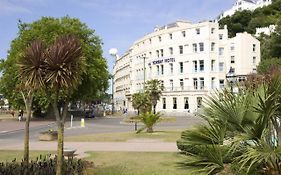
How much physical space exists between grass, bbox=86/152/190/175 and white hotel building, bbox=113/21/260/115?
54.1 metres

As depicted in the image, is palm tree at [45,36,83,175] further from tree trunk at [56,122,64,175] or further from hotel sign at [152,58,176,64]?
hotel sign at [152,58,176,64]

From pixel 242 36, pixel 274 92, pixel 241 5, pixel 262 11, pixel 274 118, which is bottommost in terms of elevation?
pixel 274 118

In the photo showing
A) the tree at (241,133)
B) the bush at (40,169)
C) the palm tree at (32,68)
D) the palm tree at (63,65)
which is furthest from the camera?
the bush at (40,169)

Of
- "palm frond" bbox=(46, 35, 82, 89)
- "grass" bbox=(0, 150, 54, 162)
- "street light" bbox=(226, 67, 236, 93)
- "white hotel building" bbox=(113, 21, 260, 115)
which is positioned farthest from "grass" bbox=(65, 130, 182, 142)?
"white hotel building" bbox=(113, 21, 260, 115)

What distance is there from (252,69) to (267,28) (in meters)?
32.7

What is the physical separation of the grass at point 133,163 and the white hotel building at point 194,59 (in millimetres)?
54106

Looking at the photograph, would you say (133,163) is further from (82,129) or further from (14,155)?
(82,129)

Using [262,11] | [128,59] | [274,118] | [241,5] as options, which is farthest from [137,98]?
[241,5]

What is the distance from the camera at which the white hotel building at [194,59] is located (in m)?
73.8

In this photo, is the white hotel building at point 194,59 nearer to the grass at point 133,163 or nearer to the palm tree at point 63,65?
the grass at point 133,163

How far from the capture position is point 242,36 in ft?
243

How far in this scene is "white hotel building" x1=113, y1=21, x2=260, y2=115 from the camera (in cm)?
7375

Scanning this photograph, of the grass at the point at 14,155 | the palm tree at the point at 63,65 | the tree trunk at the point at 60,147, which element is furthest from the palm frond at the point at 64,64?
the grass at the point at 14,155

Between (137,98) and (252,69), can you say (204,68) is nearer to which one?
(252,69)
